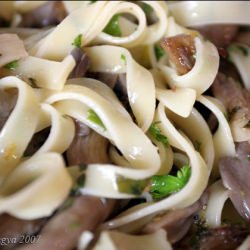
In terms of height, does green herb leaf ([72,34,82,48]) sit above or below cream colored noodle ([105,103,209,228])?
above

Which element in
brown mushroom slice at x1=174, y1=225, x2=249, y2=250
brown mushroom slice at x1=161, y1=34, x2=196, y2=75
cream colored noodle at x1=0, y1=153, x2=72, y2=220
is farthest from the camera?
brown mushroom slice at x1=161, y1=34, x2=196, y2=75

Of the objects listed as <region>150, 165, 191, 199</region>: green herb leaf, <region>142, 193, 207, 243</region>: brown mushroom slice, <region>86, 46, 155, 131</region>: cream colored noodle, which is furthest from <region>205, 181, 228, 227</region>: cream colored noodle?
<region>86, 46, 155, 131</region>: cream colored noodle

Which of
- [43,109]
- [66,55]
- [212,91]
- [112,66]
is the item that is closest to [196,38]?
[212,91]

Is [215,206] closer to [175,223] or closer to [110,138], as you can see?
[175,223]

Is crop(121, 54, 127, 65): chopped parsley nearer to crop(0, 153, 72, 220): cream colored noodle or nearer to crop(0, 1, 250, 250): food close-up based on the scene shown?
crop(0, 1, 250, 250): food close-up

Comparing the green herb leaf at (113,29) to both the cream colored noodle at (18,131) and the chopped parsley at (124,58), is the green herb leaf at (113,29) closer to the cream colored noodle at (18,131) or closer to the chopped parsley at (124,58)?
the chopped parsley at (124,58)

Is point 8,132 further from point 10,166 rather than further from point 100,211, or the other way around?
point 100,211

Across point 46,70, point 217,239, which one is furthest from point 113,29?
point 217,239
